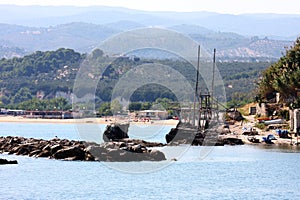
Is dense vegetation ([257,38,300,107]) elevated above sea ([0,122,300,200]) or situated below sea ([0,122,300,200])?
above

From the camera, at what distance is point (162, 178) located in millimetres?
51125

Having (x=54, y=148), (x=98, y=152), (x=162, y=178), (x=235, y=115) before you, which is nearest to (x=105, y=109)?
(x=235, y=115)

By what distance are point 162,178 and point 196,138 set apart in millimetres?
28141

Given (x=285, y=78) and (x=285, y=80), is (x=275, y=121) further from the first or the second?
(x=285, y=78)

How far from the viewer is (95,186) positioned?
46.6m

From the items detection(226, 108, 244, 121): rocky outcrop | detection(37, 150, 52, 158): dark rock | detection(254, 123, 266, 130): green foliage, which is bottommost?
detection(37, 150, 52, 158): dark rock

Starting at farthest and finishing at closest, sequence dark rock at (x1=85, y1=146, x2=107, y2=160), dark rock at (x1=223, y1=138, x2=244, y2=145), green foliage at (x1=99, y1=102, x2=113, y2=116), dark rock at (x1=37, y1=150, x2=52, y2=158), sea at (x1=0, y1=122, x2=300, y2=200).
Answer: green foliage at (x1=99, y1=102, x2=113, y2=116)
dark rock at (x1=223, y1=138, x2=244, y2=145)
dark rock at (x1=37, y1=150, x2=52, y2=158)
dark rock at (x1=85, y1=146, x2=107, y2=160)
sea at (x1=0, y1=122, x2=300, y2=200)

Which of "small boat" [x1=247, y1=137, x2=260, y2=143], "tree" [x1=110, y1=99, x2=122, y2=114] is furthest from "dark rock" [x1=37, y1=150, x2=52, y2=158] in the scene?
"tree" [x1=110, y1=99, x2=122, y2=114]

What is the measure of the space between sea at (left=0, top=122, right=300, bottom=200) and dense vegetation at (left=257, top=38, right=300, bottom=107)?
102ft

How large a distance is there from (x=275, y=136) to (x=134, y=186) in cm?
4067

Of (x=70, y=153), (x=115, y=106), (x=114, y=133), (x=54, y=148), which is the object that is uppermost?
(x=115, y=106)

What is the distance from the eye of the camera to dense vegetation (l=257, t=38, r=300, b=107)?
98.1m

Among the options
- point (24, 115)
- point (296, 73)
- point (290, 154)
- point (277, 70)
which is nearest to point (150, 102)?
point (24, 115)

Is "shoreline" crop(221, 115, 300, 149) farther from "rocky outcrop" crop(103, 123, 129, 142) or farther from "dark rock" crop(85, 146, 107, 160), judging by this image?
"dark rock" crop(85, 146, 107, 160)
